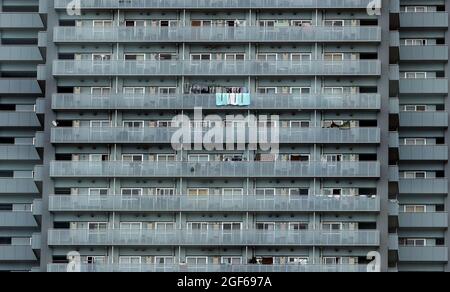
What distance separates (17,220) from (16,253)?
278 centimetres

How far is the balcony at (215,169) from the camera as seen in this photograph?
8938cm

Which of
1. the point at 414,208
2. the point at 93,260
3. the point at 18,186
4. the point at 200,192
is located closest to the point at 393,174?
the point at 414,208

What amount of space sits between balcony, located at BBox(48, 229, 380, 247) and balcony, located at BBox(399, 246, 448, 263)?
5.37 meters

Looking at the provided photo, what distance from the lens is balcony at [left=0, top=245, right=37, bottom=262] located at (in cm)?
9312

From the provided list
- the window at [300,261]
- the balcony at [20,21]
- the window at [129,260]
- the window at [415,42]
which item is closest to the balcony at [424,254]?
the window at [300,261]

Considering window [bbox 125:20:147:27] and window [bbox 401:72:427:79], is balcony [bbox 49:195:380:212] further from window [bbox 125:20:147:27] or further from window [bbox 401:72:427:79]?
window [bbox 125:20:147:27]

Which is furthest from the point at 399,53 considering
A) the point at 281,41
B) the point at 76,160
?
the point at 76,160

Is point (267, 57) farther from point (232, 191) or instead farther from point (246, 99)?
point (232, 191)

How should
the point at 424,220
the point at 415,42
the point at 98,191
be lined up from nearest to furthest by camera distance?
the point at 98,191 → the point at 424,220 → the point at 415,42

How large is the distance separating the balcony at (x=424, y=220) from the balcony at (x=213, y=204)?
5.46 metres

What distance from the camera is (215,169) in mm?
89625

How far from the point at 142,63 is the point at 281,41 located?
11.1 m

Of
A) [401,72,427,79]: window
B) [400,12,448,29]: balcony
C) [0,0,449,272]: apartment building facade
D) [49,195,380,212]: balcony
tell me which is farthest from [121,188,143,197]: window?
[400,12,448,29]: balcony

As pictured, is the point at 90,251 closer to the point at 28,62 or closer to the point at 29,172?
the point at 29,172
